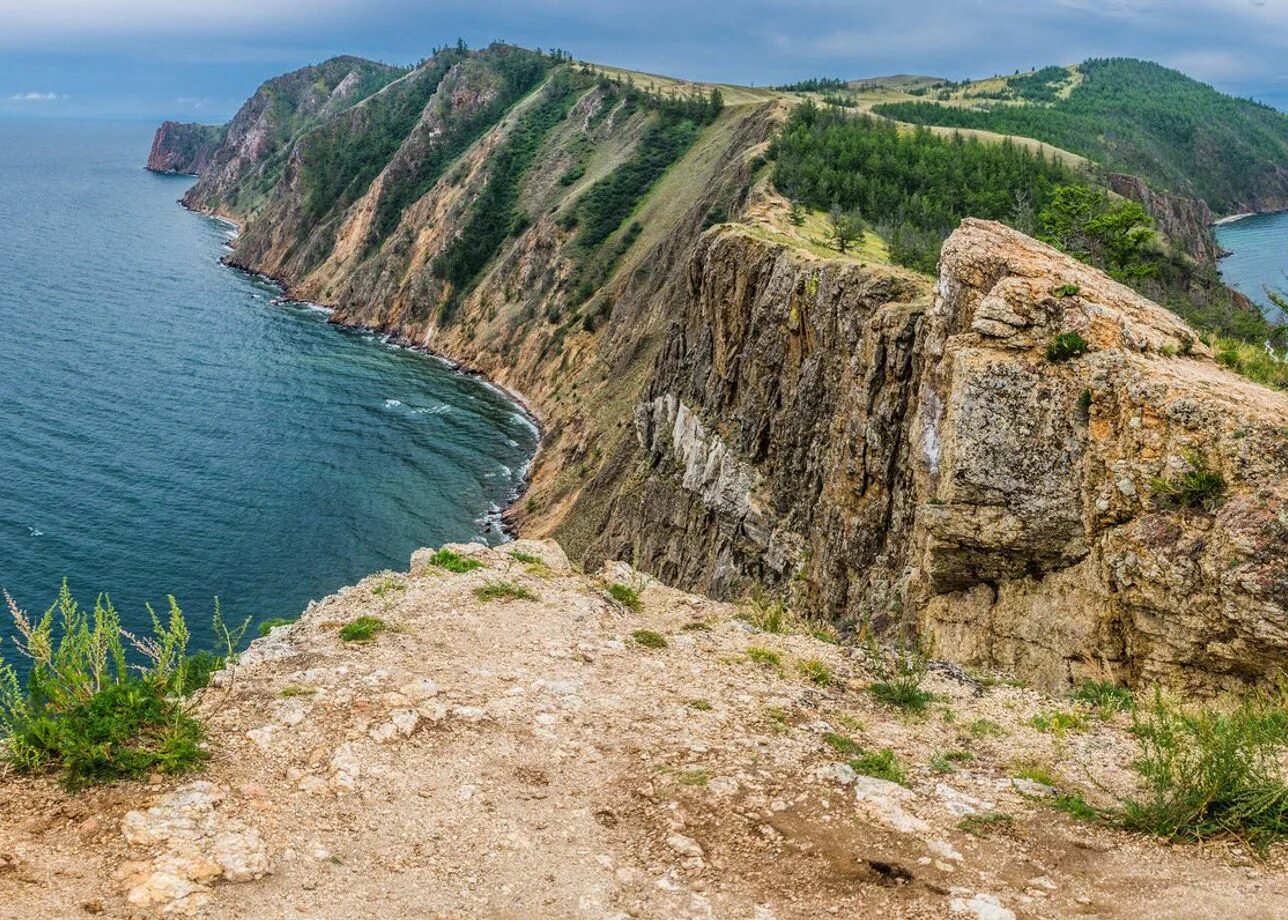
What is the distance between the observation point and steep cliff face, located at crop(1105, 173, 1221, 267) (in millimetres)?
123625

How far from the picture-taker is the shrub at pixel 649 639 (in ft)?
57.7

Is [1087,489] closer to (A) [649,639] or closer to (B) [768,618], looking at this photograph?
(B) [768,618]

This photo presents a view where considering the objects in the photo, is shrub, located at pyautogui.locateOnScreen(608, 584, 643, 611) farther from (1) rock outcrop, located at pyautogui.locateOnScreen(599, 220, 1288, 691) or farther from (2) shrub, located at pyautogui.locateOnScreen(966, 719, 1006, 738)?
(2) shrub, located at pyautogui.locateOnScreen(966, 719, 1006, 738)

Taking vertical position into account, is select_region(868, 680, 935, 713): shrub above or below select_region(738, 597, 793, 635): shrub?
above

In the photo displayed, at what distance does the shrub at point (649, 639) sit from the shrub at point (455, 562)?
493cm

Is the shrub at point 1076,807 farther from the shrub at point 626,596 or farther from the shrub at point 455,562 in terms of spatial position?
the shrub at point 455,562

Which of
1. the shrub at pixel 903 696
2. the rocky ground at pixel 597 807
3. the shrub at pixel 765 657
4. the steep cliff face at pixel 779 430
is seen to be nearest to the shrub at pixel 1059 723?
the rocky ground at pixel 597 807

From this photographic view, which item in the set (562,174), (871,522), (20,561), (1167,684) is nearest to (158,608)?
(20,561)

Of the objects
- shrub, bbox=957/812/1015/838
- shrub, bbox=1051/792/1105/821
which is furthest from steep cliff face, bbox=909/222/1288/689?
shrub, bbox=957/812/1015/838

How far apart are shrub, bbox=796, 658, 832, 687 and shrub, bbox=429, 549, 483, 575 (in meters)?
8.18

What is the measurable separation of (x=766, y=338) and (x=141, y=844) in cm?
3985

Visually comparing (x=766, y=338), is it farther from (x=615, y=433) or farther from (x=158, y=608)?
A: (x=158, y=608)

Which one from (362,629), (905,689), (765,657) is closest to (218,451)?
(362,629)

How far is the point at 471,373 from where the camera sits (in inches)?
4355
